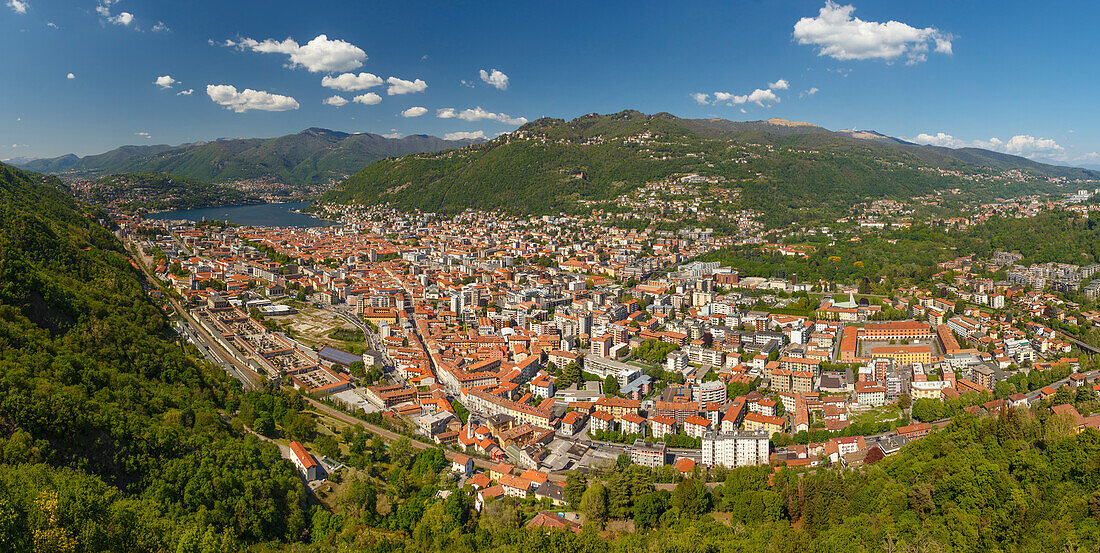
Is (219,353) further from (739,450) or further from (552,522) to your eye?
(739,450)

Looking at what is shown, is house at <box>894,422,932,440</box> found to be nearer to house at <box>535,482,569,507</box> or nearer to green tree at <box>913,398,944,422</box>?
green tree at <box>913,398,944,422</box>

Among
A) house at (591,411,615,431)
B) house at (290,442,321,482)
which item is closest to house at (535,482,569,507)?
house at (591,411,615,431)

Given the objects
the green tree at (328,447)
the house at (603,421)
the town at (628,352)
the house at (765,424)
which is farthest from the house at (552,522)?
the house at (765,424)

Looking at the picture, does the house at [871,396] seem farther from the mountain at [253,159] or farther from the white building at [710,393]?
the mountain at [253,159]

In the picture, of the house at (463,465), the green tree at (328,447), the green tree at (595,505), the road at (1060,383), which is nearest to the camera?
the green tree at (595,505)

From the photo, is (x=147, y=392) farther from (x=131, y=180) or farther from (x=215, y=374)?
(x=131, y=180)
